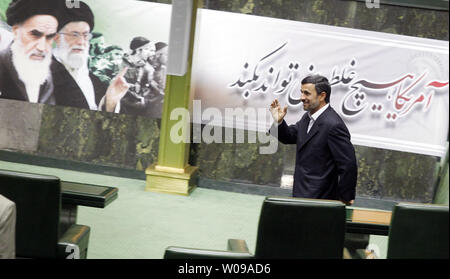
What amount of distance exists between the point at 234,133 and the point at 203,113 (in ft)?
1.39

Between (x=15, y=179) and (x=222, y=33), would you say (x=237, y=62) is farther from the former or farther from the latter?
(x=15, y=179)

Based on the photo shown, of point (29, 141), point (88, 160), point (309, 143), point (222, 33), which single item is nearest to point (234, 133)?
point (222, 33)

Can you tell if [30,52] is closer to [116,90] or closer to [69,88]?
[69,88]

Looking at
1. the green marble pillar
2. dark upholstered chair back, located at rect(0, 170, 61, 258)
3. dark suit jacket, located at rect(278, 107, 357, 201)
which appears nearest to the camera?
dark upholstered chair back, located at rect(0, 170, 61, 258)

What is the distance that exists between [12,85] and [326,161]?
4338mm

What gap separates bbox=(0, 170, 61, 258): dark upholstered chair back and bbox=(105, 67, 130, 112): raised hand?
385cm

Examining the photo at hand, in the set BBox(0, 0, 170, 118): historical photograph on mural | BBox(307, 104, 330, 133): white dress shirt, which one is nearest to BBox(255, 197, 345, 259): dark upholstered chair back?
BBox(307, 104, 330, 133): white dress shirt

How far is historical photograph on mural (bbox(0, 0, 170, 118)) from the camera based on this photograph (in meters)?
6.28

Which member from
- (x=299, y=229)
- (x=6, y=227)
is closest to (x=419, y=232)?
(x=299, y=229)

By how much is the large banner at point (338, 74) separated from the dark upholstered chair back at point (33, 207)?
148 inches

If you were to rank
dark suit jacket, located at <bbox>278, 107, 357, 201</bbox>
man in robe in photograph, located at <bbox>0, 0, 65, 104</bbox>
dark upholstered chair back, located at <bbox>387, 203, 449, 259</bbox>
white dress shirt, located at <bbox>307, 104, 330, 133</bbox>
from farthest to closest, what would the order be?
man in robe in photograph, located at <bbox>0, 0, 65, 104</bbox> → white dress shirt, located at <bbox>307, 104, 330, 133</bbox> → dark suit jacket, located at <bbox>278, 107, 357, 201</bbox> → dark upholstered chair back, located at <bbox>387, 203, 449, 259</bbox>

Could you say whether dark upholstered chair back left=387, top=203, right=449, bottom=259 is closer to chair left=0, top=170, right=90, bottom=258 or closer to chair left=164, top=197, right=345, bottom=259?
chair left=164, top=197, right=345, bottom=259

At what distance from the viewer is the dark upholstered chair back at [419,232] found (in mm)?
2365
